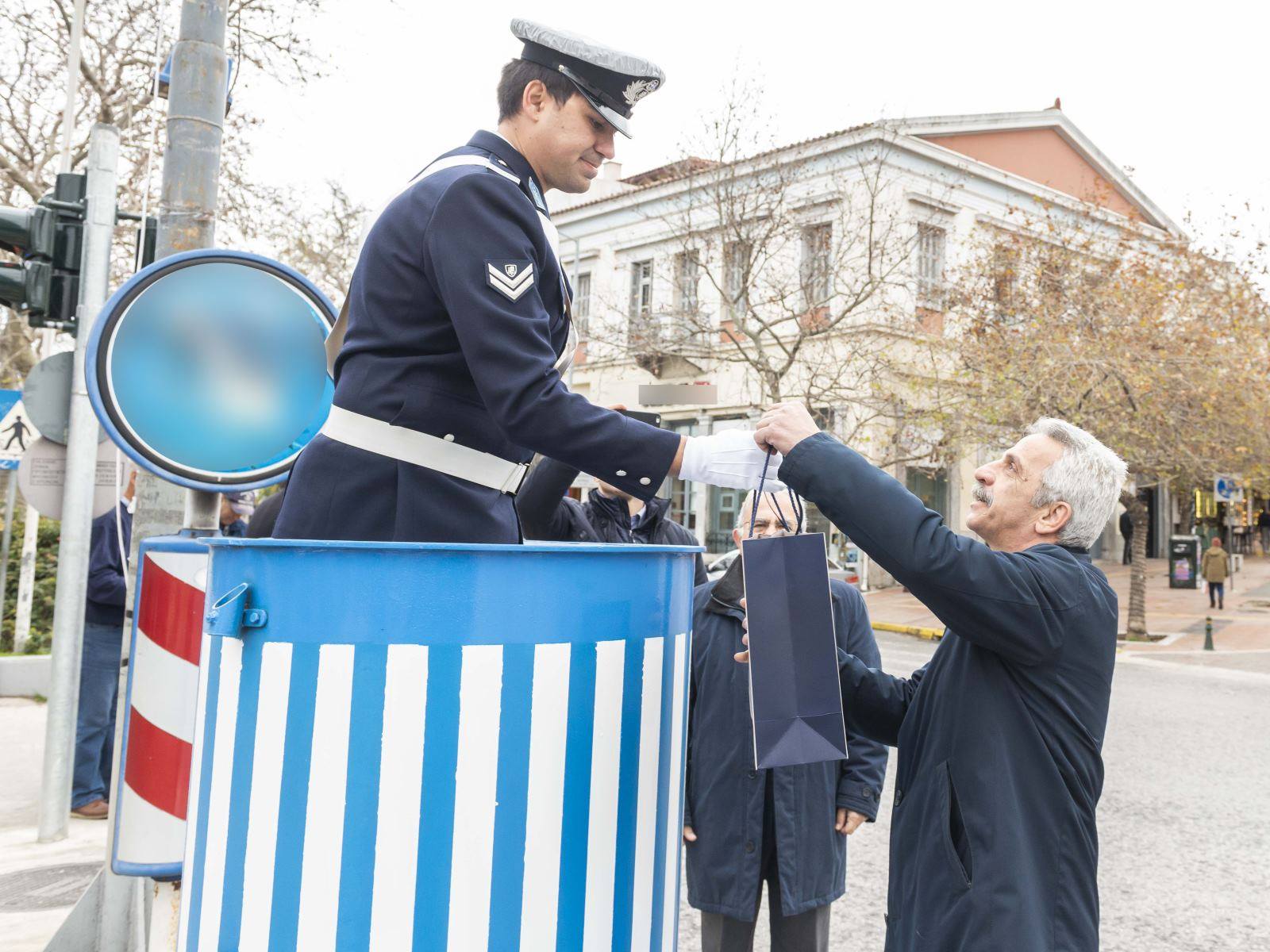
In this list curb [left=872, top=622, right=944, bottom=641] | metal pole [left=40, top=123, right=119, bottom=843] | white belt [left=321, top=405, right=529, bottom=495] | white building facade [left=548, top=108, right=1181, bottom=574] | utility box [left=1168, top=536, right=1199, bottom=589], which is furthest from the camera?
utility box [left=1168, top=536, right=1199, bottom=589]

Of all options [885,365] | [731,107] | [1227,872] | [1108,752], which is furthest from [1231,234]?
[1227,872]

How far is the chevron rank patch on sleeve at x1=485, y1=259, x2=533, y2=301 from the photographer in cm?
174

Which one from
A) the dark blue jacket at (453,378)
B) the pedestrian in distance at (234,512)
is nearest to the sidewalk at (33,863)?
the pedestrian in distance at (234,512)

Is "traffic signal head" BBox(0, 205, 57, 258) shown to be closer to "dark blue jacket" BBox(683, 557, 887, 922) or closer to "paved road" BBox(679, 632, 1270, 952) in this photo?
"dark blue jacket" BBox(683, 557, 887, 922)

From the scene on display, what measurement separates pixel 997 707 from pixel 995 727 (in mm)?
40

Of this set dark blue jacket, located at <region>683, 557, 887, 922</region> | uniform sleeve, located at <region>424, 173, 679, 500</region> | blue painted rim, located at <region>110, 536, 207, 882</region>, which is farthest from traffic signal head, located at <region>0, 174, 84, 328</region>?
uniform sleeve, located at <region>424, 173, 679, 500</region>

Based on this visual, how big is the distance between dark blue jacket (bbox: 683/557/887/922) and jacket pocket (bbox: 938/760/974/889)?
115 centimetres

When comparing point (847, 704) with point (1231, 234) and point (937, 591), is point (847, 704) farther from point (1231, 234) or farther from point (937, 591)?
point (1231, 234)

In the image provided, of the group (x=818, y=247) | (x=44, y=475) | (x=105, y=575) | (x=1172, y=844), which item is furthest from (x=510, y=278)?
(x=818, y=247)

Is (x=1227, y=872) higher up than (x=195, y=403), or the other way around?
(x=195, y=403)

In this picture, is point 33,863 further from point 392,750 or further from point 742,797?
point 392,750

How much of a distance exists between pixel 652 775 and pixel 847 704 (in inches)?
39.1

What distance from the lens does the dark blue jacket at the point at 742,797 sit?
325 centimetres

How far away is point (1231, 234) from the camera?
18.9m
